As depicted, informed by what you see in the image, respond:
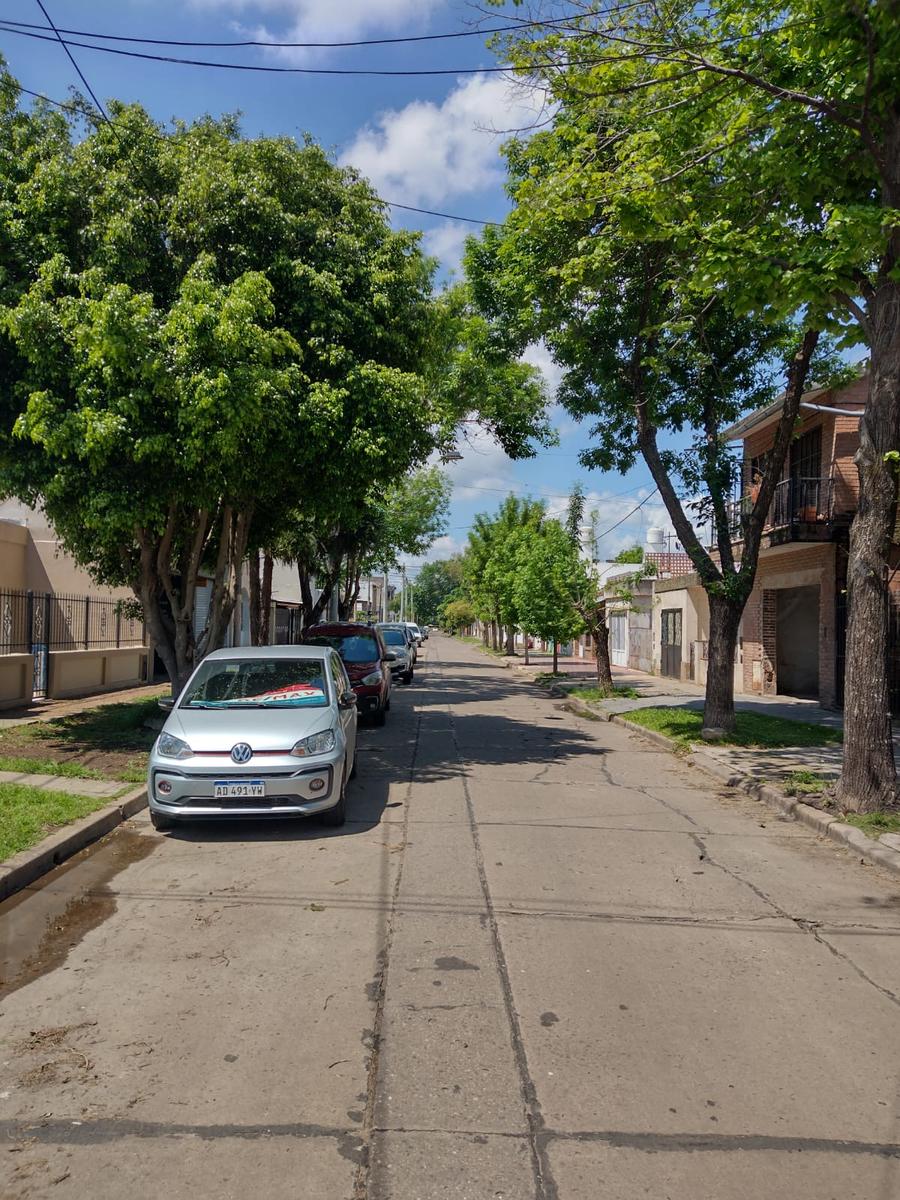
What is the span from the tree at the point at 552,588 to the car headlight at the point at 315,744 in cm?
1516

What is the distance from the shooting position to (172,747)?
795 cm

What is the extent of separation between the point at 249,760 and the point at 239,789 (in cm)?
25

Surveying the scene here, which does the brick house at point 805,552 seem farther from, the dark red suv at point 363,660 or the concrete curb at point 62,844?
the concrete curb at point 62,844

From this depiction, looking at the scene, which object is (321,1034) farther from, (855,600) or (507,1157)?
(855,600)

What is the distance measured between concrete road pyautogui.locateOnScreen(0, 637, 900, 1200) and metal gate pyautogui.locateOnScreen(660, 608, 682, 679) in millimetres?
22384

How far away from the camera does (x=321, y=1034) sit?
13.9 feet

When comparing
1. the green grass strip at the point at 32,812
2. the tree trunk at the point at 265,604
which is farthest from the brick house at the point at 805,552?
the tree trunk at the point at 265,604

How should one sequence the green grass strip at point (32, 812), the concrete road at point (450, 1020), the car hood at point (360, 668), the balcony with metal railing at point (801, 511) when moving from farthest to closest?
the balcony with metal railing at point (801, 511) → the car hood at point (360, 668) → the green grass strip at point (32, 812) → the concrete road at point (450, 1020)

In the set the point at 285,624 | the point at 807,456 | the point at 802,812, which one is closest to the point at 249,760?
the point at 802,812

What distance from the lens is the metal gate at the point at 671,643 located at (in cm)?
3016

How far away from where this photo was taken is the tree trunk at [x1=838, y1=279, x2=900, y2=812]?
8.81m

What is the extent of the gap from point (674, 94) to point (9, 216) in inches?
298

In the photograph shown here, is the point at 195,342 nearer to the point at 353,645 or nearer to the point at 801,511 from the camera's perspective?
the point at 353,645

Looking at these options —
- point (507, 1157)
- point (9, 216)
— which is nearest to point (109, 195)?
point (9, 216)
